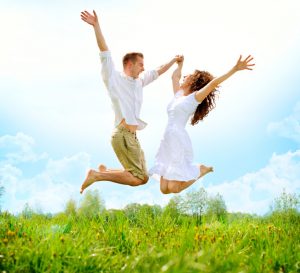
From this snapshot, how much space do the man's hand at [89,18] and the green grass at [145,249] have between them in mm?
2636

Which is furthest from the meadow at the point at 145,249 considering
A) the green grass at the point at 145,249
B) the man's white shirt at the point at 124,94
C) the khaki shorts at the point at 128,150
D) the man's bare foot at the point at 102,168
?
the man's white shirt at the point at 124,94

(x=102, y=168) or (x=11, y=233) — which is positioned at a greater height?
(x=102, y=168)

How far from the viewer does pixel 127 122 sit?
7266 millimetres

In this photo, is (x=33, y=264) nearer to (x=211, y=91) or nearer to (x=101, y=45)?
(x=101, y=45)

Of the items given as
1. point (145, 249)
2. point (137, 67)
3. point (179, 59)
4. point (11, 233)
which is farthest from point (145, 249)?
point (179, 59)

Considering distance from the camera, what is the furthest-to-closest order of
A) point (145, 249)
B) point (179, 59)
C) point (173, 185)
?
point (179, 59), point (173, 185), point (145, 249)

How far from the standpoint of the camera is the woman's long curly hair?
24.7ft

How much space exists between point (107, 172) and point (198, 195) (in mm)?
2459

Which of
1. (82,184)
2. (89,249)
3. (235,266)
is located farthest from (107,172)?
(235,266)

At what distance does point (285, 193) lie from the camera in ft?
28.4

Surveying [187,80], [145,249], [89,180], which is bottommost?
[145,249]

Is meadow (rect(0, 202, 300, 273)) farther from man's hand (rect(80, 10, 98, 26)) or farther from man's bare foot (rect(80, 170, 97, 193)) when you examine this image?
man's hand (rect(80, 10, 98, 26))

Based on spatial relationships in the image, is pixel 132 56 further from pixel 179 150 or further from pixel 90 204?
pixel 90 204

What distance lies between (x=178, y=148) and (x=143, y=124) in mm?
732
